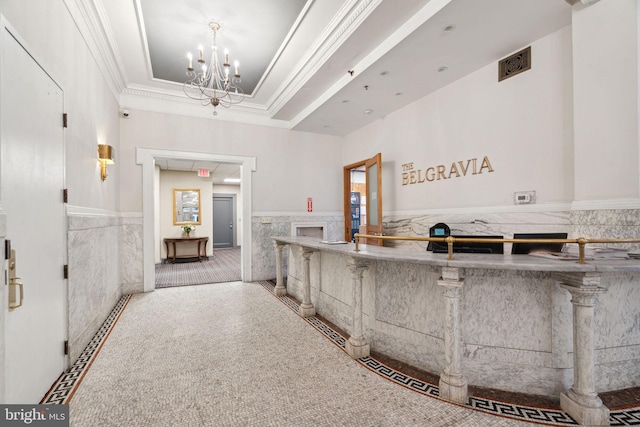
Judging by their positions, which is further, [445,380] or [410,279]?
[410,279]

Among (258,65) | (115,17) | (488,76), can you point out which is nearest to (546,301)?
(488,76)

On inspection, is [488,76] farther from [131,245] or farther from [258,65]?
[131,245]

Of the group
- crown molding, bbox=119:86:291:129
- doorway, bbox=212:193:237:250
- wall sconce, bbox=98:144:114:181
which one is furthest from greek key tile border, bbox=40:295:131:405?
doorway, bbox=212:193:237:250

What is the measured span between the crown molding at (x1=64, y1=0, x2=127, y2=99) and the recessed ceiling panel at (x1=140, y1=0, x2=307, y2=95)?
422mm

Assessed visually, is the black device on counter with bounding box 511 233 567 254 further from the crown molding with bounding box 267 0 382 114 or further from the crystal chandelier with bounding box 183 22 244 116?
the crystal chandelier with bounding box 183 22 244 116

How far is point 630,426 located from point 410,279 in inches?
59.1

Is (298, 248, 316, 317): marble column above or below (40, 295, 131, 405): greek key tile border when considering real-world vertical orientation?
above

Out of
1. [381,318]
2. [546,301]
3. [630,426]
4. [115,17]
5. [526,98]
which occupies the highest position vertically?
[115,17]

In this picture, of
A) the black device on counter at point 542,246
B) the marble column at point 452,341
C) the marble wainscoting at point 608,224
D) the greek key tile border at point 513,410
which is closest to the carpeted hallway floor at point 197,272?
the greek key tile border at point 513,410

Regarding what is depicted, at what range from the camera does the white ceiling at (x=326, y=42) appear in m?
2.90

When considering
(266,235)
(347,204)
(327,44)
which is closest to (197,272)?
(266,235)

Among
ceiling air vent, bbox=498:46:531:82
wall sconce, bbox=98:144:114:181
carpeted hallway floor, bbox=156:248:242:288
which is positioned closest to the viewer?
ceiling air vent, bbox=498:46:531:82

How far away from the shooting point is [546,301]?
1966 mm

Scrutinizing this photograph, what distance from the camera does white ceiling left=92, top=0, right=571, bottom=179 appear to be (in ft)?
9.52
